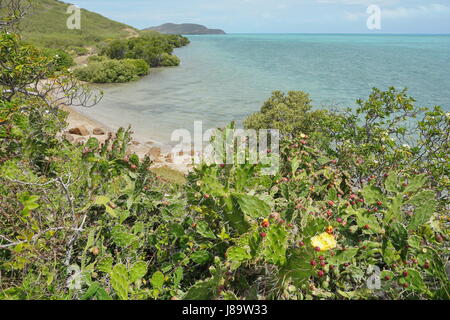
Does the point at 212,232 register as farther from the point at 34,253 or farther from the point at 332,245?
the point at 34,253

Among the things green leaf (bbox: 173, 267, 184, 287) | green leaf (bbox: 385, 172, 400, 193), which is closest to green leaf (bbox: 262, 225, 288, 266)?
green leaf (bbox: 173, 267, 184, 287)

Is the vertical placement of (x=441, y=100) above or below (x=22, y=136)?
above

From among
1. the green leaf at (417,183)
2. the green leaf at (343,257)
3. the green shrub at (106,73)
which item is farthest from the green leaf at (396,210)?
the green shrub at (106,73)

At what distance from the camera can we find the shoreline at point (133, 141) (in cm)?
1205

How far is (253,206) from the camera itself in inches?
65.7

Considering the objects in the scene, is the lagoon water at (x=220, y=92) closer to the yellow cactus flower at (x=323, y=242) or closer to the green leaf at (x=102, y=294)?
the green leaf at (x=102, y=294)

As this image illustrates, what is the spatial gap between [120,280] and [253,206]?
801 millimetres

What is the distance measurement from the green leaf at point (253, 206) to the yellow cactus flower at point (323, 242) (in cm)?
29

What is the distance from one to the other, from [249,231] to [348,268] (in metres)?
0.56

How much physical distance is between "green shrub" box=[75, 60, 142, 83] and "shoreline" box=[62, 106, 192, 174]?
13.4 meters

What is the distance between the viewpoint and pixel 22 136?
2670 mm

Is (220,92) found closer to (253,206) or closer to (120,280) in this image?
(253,206)

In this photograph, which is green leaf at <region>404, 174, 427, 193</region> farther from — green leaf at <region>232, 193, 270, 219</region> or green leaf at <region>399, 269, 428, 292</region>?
green leaf at <region>232, 193, 270, 219</region>
